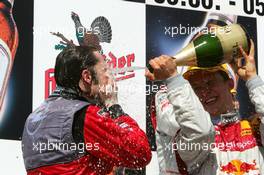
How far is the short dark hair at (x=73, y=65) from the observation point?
2.20m

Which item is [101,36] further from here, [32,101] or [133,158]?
[133,158]

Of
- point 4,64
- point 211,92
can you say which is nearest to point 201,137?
point 211,92

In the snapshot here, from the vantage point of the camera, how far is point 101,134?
2.09 metres

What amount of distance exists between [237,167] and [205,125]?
280mm


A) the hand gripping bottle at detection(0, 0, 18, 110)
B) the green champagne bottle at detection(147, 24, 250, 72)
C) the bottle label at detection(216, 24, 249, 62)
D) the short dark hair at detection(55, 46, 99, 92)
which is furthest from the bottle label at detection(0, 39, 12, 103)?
the bottle label at detection(216, 24, 249, 62)

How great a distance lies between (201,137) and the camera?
7.20ft

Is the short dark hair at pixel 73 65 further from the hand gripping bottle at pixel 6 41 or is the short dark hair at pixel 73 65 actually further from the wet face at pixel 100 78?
the hand gripping bottle at pixel 6 41

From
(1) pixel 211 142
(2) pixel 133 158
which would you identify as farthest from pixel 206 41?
(2) pixel 133 158

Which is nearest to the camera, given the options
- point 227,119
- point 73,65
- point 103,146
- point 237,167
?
point 103,146

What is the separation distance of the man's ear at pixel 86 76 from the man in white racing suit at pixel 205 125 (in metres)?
0.22

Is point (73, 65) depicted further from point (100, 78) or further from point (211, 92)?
point (211, 92)

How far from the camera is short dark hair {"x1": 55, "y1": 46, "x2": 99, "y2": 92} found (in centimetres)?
220

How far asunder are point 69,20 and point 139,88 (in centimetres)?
41

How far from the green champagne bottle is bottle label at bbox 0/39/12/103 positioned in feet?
2.10
